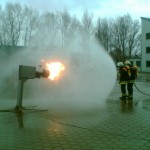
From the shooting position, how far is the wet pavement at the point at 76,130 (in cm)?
669

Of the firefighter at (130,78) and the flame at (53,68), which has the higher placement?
the flame at (53,68)

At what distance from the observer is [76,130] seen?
26.4ft

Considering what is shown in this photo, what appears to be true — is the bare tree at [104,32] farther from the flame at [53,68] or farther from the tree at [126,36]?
the flame at [53,68]

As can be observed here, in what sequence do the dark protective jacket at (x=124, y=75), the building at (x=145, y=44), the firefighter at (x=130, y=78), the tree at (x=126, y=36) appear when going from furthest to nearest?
the tree at (x=126, y=36) < the building at (x=145, y=44) < the firefighter at (x=130, y=78) < the dark protective jacket at (x=124, y=75)

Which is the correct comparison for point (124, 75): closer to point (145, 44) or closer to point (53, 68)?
point (53, 68)

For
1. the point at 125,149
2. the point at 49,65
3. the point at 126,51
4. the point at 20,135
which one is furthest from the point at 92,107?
the point at 126,51

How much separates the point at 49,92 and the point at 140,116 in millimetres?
7950

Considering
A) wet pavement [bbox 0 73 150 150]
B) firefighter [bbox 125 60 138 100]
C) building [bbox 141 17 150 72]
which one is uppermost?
building [bbox 141 17 150 72]

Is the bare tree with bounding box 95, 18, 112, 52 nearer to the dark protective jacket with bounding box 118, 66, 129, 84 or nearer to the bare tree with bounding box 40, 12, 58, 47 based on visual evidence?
the bare tree with bounding box 40, 12, 58, 47

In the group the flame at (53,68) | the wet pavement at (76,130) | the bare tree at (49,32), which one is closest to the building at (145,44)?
the bare tree at (49,32)

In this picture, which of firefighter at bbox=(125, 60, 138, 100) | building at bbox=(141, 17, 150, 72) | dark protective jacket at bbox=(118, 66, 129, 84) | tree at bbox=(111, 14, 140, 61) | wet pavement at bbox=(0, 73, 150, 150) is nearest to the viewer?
wet pavement at bbox=(0, 73, 150, 150)

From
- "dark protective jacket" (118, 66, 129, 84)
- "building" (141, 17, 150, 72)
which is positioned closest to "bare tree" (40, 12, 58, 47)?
"dark protective jacket" (118, 66, 129, 84)

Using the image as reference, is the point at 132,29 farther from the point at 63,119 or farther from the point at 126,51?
the point at 63,119

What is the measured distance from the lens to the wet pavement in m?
6.69
